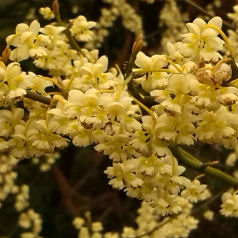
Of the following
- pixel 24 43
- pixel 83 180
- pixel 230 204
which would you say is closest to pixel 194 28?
pixel 24 43

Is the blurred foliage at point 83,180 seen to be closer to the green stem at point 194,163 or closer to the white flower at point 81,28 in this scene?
the white flower at point 81,28

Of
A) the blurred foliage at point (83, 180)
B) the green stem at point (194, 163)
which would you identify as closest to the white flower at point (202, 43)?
the green stem at point (194, 163)

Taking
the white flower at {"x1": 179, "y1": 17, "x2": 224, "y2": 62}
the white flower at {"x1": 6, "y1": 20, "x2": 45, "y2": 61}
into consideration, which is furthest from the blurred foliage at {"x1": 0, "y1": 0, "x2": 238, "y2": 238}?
the white flower at {"x1": 179, "y1": 17, "x2": 224, "y2": 62}

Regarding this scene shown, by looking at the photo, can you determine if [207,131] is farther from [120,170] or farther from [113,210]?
[113,210]

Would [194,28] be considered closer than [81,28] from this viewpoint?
Yes

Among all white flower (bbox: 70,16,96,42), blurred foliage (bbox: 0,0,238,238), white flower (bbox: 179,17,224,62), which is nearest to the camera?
white flower (bbox: 179,17,224,62)

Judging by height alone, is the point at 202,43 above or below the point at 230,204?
above

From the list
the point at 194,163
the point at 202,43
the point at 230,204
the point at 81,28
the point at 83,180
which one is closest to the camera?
the point at 202,43

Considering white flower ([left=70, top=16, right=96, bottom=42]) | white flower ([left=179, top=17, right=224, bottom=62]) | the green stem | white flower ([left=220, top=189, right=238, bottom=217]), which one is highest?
white flower ([left=179, top=17, right=224, bottom=62])

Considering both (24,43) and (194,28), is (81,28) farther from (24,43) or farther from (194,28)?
(194,28)

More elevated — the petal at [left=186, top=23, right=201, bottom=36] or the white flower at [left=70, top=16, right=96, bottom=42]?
the petal at [left=186, top=23, right=201, bottom=36]

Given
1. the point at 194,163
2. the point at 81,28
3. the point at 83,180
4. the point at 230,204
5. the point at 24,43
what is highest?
the point at 24,43

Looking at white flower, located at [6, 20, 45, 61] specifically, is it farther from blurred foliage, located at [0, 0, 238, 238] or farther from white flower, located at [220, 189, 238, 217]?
blurred foliage, located at [0, 0, 238, 238]
